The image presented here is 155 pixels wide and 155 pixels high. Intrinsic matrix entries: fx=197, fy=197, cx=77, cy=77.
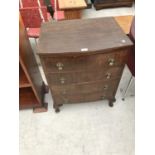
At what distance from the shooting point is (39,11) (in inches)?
89.5

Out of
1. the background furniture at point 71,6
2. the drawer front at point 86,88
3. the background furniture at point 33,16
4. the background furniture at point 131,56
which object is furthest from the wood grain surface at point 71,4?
the drawer front at point 86,88

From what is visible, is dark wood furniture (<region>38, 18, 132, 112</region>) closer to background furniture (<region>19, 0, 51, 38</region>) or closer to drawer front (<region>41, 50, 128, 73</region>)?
drawer front (<region>41, 50, 128, 73</region>)

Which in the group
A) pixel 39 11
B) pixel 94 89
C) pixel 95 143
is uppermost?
pixel 39 11

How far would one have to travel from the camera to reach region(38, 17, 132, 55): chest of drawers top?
1274 mm

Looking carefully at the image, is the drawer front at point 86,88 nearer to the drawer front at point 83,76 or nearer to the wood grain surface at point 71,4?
the drawer front at point 83,76

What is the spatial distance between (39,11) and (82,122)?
1359 mm

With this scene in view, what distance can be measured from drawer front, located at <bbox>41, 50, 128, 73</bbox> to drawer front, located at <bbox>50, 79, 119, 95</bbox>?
0.65ft

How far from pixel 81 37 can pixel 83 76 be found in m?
0.29

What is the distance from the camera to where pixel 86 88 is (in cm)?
160
